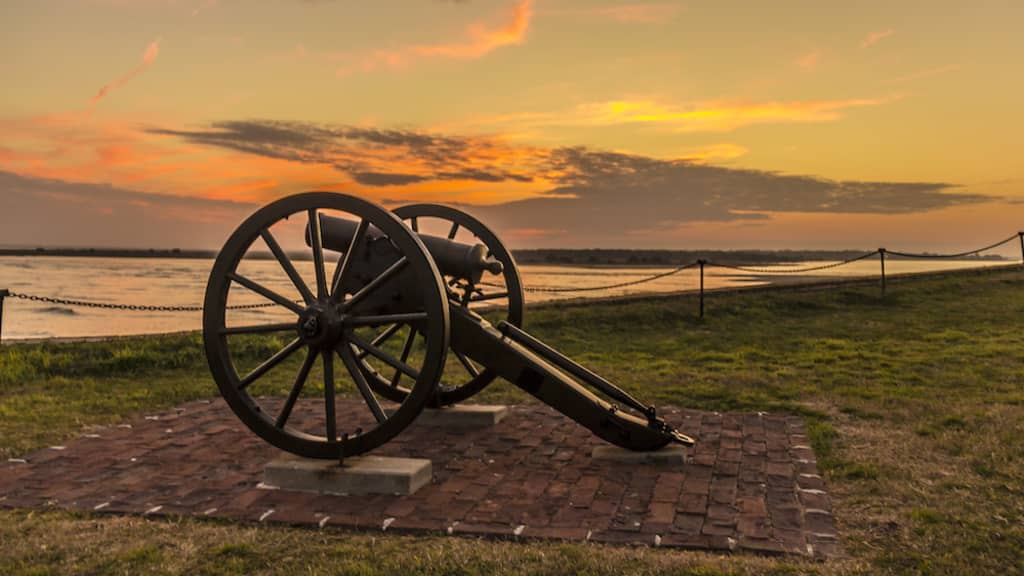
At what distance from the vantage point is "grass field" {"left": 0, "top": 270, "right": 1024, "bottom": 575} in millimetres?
3912

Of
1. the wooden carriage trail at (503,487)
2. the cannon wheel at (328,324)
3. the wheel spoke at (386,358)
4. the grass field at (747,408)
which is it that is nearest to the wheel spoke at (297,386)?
the cannon wheel at (328,324)

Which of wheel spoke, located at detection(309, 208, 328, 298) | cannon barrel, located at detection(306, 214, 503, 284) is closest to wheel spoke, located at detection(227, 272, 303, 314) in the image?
wheel spoke, located at detection(309, 208, 328, 298)

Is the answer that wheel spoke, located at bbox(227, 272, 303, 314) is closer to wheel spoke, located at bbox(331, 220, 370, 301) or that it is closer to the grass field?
wheel spoke, located at bbox(331, 220, 370, 301)

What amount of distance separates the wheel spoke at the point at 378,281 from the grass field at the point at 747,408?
166 cm

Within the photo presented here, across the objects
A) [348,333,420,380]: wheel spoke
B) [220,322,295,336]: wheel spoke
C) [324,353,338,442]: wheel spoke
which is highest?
[220,322,295,336]: wheel spoke

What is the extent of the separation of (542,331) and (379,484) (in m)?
8.11

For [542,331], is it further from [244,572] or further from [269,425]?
[244,572]

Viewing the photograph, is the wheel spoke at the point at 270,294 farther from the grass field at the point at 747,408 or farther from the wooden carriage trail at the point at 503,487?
the grass field at the point at 747,408

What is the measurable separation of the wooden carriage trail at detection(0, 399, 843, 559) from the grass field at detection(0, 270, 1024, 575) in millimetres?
193

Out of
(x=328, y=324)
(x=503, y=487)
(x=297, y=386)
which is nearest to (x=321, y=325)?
(x=328, y=324)

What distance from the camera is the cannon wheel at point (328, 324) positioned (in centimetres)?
510

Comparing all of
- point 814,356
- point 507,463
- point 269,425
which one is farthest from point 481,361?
point 814,356

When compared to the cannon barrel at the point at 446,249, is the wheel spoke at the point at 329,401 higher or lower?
lower

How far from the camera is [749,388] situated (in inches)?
345
